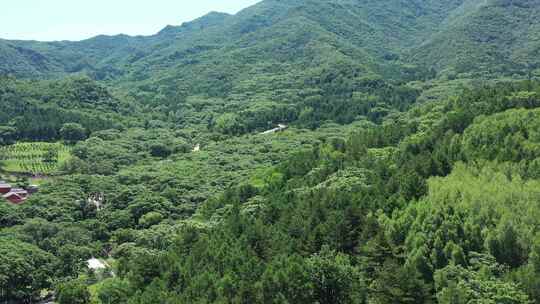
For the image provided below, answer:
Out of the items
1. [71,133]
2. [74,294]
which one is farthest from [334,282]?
[71,133]

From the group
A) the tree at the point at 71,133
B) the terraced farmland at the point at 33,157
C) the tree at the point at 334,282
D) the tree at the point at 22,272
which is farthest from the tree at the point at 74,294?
the tree at the point at 71,133

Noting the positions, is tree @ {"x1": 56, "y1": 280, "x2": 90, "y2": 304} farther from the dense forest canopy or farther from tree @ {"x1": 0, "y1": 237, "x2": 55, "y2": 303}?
tree @ {"x1": 0, "y1": 237, "x2": 55, "y2": 303}

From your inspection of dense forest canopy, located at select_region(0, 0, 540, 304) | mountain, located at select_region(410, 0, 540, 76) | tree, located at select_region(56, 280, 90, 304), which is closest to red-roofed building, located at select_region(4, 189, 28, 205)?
dense forest canopy, located at select_region(0, 0, 540, 304)

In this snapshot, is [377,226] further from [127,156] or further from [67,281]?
[127,156]

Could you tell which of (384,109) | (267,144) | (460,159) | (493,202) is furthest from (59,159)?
(493,202)

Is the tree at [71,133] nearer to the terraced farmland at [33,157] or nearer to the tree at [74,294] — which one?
the terraced farmland at [33,157]

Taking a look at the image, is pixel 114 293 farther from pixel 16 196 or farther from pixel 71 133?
pixel 71 133

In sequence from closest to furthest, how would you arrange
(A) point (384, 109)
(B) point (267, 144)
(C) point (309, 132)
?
(B) point (267, 144), (C) point (309, 132), (A) point (384, 109)
